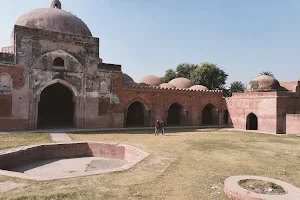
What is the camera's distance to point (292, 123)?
59.4 feet

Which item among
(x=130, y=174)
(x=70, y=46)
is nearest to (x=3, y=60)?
(x=70, y=46)

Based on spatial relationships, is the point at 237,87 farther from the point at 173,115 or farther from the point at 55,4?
the point at 55,4

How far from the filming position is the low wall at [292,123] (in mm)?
17688

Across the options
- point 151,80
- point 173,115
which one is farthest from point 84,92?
point 151,80

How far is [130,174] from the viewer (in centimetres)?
684

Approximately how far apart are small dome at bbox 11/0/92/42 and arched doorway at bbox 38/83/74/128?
505 cm

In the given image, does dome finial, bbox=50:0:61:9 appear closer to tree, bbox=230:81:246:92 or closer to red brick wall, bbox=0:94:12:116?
red brick wall, bbox=0:94:12:116

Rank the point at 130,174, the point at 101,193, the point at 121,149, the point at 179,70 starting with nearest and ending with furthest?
the point at 101,193 → the point at 130,174 → the point at 121,149 → the point at 179,70

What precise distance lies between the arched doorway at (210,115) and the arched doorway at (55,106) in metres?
13.4

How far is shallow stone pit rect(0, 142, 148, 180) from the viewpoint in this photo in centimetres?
918

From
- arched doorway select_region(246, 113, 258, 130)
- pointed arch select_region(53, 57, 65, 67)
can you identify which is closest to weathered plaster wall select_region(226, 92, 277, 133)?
arched doorway select_region(246, 113, 258, 130)

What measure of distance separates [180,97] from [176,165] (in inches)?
601

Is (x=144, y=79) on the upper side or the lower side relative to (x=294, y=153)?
upper

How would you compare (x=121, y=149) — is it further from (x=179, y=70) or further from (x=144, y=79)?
(x=179, y=70)
